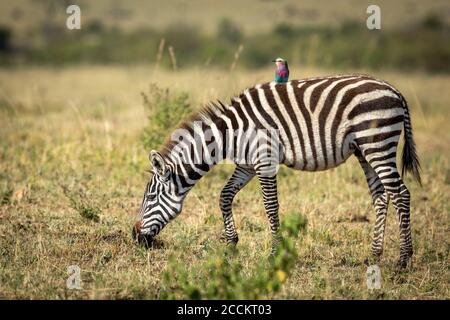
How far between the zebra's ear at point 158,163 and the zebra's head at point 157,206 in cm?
3

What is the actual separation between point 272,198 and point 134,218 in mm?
2141

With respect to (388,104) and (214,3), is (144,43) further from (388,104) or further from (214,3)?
(388,104)

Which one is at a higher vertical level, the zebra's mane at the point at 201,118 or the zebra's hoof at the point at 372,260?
the zebra's mane at the point at 201,118

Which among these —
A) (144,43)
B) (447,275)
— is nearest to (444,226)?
(447,275)

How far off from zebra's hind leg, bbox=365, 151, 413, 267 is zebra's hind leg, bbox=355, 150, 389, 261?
294mm

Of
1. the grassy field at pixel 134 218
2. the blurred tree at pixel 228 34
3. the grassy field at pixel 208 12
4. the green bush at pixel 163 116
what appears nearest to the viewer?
the grassy field at pixel 134 218

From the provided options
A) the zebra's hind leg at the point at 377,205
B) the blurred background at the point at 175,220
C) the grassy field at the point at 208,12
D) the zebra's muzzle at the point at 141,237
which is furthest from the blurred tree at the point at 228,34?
the zebra's muzzle at the point at 141,237

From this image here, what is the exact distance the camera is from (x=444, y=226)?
30.3 feet

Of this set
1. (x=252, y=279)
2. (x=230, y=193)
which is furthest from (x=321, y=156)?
(x=252, y=279)

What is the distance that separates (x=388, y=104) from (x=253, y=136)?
1.44 m

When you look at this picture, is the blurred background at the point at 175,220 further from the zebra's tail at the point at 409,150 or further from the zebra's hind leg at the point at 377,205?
the zebra's tail at the point at 409,150

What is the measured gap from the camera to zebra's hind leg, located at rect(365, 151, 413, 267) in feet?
24.5

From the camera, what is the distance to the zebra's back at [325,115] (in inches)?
295

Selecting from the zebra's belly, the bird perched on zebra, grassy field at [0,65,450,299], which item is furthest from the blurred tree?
the zebra's belly
